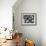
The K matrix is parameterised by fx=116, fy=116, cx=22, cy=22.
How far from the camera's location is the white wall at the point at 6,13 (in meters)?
4.33

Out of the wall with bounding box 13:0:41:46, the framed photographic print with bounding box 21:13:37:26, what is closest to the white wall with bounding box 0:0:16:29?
the wall with bounding box 13:0:41:46

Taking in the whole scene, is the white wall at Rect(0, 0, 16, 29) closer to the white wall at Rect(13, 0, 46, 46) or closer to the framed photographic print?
the white wall at Rect(13, 0, 46, 46)

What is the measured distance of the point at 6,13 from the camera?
438 cm

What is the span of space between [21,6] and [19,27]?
3.20 ft

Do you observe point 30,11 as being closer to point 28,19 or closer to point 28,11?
point 28,11

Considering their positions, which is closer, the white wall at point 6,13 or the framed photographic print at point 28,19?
the white wall at point 6,13

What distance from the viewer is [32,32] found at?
17.8 ft

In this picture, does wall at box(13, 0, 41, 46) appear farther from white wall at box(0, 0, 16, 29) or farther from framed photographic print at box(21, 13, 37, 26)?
white wall at box(0, 0, 16, 29)

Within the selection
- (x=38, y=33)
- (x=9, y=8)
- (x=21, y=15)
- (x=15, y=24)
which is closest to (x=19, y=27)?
(x=15, y=24)

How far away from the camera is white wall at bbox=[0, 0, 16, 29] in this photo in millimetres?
4332

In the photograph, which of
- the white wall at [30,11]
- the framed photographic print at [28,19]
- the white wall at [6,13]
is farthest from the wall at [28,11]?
the white wall at [6,13]

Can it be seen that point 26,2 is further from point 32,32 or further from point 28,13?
point 32,32

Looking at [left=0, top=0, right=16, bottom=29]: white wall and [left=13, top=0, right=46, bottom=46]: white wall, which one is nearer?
[left=0, top=0, right=16, bottom=29]: white wall

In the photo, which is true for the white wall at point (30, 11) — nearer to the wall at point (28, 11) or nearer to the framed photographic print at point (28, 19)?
the wall at point (28, 11)
